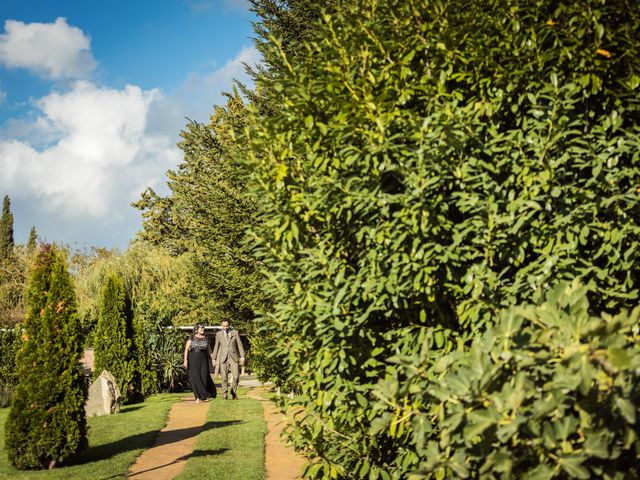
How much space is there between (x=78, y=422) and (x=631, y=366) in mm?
7670

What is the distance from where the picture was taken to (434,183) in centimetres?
358

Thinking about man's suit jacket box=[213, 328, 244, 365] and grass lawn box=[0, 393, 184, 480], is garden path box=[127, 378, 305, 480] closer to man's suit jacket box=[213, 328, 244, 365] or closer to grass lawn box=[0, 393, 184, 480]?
grass lawn box=[0, 393, 184, 480]

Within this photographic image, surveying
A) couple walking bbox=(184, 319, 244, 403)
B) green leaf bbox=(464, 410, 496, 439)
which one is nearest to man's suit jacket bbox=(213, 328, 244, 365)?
couple walking bbox=(184, 319, 244, 403)

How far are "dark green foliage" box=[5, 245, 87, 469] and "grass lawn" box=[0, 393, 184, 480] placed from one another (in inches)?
11.2

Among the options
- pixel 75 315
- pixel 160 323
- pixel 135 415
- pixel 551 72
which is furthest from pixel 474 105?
pixel 160 323

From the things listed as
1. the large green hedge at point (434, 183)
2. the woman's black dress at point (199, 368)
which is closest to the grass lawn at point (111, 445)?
the woman's black dress at point (199, 368)

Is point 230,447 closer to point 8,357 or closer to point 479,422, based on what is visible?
point 479,422

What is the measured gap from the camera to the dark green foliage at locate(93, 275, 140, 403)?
1594 centimetres

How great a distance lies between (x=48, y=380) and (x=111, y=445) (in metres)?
2.12

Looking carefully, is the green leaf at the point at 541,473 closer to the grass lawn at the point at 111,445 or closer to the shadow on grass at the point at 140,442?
the grass lawn at the point at 111,445

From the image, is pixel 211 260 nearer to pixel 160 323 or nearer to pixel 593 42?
pixel 160 323

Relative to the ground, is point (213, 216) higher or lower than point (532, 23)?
higher

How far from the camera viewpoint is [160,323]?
1955 centimetres

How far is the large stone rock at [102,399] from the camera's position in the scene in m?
13.1
